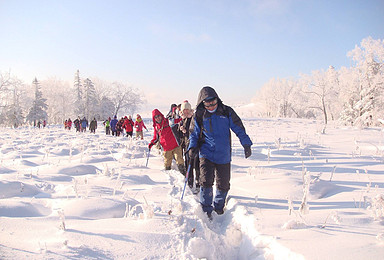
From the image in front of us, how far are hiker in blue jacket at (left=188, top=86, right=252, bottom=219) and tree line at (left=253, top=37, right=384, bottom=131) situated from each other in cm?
776

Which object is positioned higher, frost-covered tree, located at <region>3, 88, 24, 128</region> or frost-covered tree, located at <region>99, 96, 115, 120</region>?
frost-covered tree, located at <region>99, 96, 115, 120</region>

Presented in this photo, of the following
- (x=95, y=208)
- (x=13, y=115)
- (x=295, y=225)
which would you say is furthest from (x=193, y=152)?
(x=13, y=115)

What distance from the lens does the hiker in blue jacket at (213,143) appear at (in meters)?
3.39

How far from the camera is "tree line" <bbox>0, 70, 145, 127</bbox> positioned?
44781 mm

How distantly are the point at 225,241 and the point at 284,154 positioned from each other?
6.18 metres

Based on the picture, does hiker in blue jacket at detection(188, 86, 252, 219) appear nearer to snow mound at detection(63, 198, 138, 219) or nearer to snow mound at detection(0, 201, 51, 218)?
snow mound at detection(63, 198, 138, 219)

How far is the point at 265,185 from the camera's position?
4.12 meters

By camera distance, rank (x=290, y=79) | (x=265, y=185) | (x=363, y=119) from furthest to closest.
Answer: (x=290, y=79), (x=363, y=119), (x=265, y=185)

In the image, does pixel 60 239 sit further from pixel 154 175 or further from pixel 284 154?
pixel 284 154

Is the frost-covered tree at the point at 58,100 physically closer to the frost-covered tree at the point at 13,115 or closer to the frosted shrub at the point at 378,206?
the frost-covered tree at the point at 13,115

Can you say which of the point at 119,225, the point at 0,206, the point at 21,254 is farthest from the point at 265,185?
the point at 0,206

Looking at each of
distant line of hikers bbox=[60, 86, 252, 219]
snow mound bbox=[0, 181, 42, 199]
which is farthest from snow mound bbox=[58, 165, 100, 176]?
distant line of hikers bbox=[60, 86, 252, 219]

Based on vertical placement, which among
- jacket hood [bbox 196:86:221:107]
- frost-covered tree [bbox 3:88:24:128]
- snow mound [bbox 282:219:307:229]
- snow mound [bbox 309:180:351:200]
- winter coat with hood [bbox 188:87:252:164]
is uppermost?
frost-covered tree [bbox 3:88:24:128]

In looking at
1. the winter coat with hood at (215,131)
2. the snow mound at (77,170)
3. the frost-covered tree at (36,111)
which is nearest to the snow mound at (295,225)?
the winter coat with hood at (215,131)
